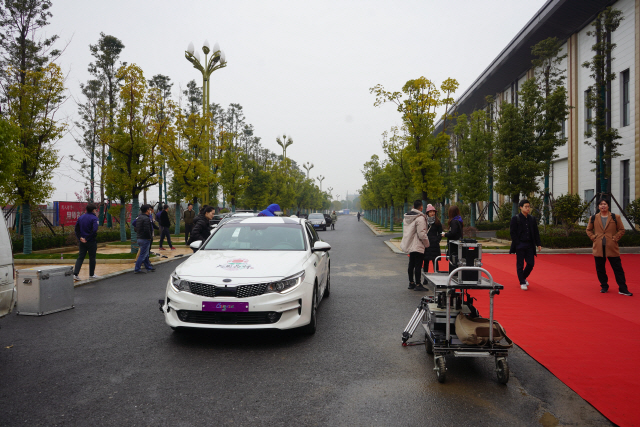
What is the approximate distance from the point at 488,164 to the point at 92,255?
83.9ft

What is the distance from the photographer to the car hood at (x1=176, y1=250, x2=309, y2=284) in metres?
5.32

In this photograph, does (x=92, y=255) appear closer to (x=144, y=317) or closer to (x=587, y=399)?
(x=144, y=317)

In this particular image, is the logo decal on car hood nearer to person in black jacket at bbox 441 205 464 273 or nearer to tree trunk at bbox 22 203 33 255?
person in black jacket at bbox 441 205 464 273

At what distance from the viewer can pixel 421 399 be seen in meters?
3.80

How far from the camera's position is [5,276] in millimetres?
4898

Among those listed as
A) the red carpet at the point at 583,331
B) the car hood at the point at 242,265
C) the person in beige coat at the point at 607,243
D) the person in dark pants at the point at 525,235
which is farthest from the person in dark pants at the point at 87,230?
the person in beige coat at the point at 607,243

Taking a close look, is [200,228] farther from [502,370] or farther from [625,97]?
[625,97]

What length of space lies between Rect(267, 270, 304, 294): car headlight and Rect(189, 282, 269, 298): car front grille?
0.09m

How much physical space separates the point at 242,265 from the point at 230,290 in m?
0.54

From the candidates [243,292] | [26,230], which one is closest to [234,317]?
[243,292]

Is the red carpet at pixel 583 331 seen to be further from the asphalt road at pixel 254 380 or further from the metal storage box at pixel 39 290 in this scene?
the metal storage box at pixel 39 290

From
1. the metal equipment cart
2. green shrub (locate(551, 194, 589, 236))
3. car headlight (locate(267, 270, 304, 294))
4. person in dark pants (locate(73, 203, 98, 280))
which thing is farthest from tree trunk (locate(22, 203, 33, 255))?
green shrub (locate(551, 194, 589, 236))

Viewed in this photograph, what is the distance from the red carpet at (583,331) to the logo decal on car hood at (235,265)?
11.5 ft

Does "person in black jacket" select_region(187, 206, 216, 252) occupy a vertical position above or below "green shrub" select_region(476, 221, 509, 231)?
above
